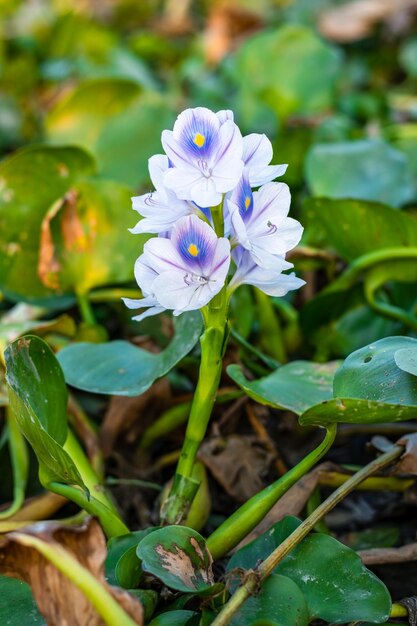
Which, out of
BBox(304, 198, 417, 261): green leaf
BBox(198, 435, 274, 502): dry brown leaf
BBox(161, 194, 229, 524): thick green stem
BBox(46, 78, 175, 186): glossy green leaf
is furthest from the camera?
BBox(46, 78, 175, 186): glossy green leaf

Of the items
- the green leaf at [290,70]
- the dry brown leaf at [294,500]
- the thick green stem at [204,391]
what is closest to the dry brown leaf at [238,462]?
the dry brown leaf at [294,500]

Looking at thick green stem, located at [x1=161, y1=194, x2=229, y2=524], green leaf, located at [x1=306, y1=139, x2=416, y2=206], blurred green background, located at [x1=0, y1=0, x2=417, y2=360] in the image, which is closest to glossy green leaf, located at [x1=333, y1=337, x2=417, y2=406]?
thick green stem, located at [x1=161, y1=194, x2=229, y2=524]

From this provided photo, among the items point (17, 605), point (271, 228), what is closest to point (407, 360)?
point (271, 228)

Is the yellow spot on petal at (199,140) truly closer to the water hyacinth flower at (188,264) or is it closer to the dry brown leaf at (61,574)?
the water hyacinth flower at (188,264)

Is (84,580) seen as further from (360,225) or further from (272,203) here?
(360,225)

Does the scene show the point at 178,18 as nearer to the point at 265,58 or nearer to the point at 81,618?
the point at 265,58

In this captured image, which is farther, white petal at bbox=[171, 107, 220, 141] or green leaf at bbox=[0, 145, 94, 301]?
green leaf at bbox=[0, 145, 94, 301]

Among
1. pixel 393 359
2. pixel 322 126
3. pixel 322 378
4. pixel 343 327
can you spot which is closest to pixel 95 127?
pixel 322 126

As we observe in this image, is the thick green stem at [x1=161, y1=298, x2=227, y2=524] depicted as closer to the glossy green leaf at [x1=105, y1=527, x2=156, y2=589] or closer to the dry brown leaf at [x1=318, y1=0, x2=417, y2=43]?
the glossy green leaf at [x1=105, y1=527, x2=156, y2=589]
